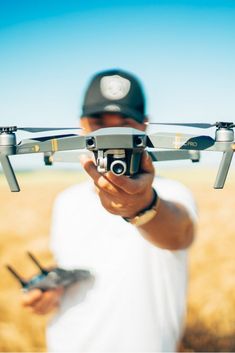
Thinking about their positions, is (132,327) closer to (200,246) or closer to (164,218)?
(164,218)

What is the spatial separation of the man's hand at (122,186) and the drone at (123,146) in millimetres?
54

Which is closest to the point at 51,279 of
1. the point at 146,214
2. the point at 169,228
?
the point at 169,228

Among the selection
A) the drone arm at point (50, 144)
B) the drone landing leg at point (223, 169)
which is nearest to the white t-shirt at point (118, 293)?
the drone landing leg at point (223, 169)

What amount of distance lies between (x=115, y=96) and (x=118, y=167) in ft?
4.05

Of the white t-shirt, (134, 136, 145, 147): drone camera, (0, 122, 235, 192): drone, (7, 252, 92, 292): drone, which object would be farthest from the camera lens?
(7, 252, 92, 292): drone

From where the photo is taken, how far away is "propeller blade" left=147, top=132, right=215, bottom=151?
240 centimetres

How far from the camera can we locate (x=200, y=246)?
37.8ft

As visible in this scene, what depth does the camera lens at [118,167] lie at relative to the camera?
2.28 meters

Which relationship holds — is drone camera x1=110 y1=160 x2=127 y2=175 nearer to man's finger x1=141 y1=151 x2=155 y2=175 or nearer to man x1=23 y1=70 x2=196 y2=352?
man's finger x1=141 y1=151 x2=155 y2=175

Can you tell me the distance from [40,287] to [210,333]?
17.0 feet

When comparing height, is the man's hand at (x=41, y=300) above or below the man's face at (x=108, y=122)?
below

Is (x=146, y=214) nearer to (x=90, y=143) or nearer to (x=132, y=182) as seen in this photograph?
(x=132, y=182)

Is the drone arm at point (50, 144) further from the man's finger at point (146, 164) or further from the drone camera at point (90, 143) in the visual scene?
the man's finger at point (146, 164)

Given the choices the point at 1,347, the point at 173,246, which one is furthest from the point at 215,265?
the point at 173,246
